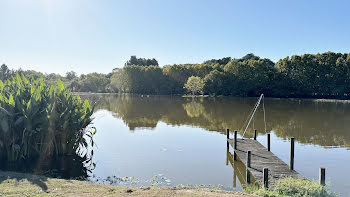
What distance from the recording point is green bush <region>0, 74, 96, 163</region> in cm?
1148

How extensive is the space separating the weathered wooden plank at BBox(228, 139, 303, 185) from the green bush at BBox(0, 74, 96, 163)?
25.9ft

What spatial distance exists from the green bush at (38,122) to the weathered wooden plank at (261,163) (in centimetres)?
788

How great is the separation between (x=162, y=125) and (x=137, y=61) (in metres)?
105

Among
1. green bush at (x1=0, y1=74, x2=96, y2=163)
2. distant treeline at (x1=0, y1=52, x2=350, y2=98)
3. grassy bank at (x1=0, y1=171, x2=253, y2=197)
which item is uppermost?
distant treeline at (x1=0, y1=52, x2=350, y2=98)

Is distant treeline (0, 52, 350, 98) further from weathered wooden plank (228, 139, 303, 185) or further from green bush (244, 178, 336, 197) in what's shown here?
green bush (244, 178, 336, 197)

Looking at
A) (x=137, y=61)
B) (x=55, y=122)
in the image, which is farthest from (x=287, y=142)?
(x=137, y=61)

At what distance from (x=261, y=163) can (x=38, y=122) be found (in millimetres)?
9543

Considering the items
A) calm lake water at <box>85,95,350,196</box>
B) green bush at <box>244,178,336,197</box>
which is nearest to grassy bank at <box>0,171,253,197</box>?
green bush at <box>244,178,336,197</box>

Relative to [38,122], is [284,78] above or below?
above

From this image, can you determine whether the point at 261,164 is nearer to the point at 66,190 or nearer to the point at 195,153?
the point at 195,153

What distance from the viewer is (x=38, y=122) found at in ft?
39.2

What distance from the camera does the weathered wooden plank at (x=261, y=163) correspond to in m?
10.5

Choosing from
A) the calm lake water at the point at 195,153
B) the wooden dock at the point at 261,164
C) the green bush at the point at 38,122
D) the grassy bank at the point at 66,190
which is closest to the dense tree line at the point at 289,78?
the calm lake water at the point at 195,153

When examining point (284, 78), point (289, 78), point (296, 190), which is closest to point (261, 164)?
point (296, 190)
